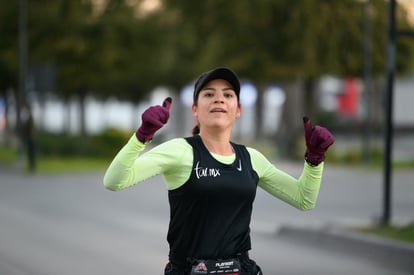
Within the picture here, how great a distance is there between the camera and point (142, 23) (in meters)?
37.1

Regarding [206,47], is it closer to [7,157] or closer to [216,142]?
[7,157]

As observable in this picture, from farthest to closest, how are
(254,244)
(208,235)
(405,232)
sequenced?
(254,244), (405,232), (208,235)

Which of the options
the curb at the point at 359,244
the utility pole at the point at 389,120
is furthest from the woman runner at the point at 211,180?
the utility pole at the point at 389,120

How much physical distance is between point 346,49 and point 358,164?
3821mm

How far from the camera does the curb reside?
1087cm

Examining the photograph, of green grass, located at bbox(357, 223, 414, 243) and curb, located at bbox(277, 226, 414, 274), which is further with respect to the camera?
green grass, located at bbox(357, 223, 414, 243)

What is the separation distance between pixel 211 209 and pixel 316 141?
1.72 ft

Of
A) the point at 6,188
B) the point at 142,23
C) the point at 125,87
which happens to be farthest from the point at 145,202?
the point at 125,87

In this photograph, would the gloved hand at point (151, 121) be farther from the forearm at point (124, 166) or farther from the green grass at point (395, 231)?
the green grass at point (395, 231)

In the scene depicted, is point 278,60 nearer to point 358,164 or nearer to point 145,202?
point 358,164

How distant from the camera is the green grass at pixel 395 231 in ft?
38.6

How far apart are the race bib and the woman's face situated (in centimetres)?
57

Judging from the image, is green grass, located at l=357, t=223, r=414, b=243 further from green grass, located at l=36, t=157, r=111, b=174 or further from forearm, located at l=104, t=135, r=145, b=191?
green grass, located at l=36, t=157, r=111, b=174

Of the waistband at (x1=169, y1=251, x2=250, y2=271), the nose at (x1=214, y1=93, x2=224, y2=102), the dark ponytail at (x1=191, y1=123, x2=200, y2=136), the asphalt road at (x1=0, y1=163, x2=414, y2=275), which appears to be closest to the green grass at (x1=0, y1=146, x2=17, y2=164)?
the asphalt road at (x1=0, y1=163, x2=414, y2=275)
